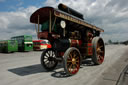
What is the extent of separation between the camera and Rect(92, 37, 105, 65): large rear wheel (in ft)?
20.8

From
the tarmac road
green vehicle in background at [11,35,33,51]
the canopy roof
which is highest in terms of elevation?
the canopy roof

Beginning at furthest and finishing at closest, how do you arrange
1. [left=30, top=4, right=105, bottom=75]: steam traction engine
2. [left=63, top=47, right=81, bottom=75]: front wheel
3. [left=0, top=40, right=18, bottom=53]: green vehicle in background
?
[left=0, top=40, right=18, bottom=53]: green vehicle in background
[left=30, top=4, right=105, bottom=75]: steam traction engine
[left=63, top=47, right=81, bottom=75]: front wheel

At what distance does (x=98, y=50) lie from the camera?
7.10m

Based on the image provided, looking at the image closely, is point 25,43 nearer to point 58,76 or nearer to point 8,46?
point 8,46

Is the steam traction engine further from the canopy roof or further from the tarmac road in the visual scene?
the tarmac road

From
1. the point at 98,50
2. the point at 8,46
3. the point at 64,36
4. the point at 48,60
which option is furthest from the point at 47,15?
the point at 8,46

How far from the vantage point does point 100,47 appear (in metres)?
7.48

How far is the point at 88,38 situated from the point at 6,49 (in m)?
16.2

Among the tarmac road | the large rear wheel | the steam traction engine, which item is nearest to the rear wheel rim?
the steam traction engine

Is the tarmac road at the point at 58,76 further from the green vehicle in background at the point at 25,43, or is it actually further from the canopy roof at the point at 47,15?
the green vehicle in background at the point at 25,43

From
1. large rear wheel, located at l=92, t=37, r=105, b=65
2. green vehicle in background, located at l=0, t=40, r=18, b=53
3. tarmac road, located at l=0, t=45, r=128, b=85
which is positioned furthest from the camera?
green vehicle in background, located at l=0, t=40, r=18, b=53

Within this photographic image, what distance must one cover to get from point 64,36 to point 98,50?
3107 millimetres

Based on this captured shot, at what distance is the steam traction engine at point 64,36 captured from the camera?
4580mm

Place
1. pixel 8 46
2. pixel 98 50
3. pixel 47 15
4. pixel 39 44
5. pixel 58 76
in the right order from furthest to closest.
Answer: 1. pixel 39 44
2. pixel 8 46
3. pixel 98 50
4. pixel 47 15
5. pixel 58 76
